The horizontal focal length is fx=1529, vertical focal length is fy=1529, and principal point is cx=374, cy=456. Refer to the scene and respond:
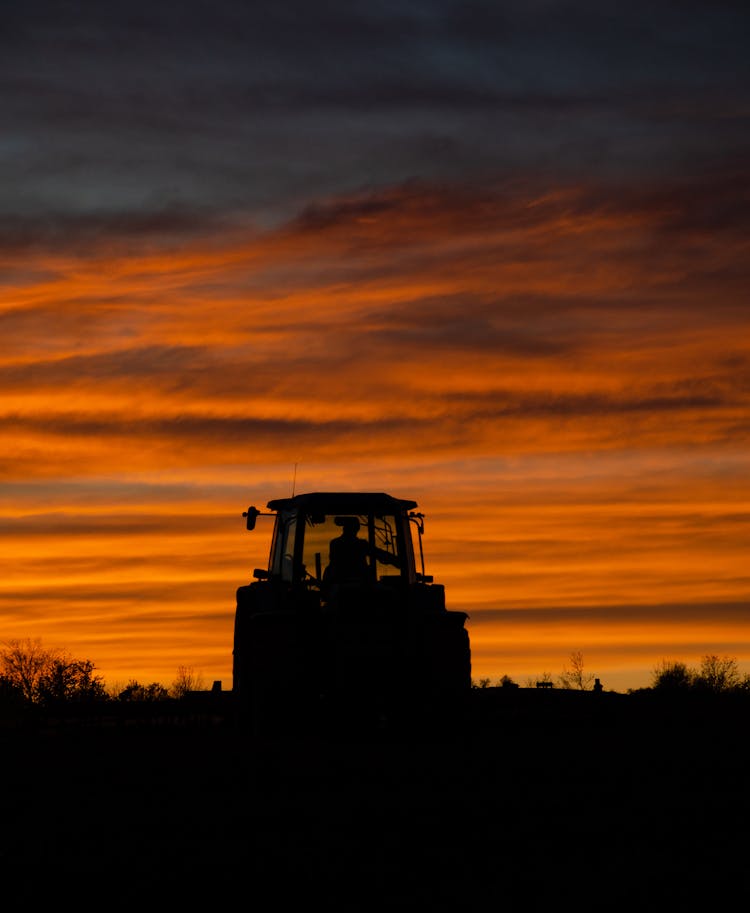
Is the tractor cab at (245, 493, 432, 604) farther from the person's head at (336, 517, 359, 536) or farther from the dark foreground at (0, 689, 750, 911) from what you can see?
the dark foreground at (0, 689, 750, 911)

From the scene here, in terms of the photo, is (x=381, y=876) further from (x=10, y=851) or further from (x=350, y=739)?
(x=350, y=739)

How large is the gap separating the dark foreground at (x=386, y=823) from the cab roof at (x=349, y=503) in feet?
11.0

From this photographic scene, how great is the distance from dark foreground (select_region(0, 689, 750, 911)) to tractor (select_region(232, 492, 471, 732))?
3.07 ft

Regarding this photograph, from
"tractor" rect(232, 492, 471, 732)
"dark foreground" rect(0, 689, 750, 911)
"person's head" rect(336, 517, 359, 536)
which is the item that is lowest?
"dark foreground" rect(0, 689, 750, 911)

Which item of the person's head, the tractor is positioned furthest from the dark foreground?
the person's head

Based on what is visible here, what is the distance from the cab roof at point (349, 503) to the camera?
22.2m

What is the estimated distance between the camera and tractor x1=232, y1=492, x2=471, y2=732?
2158cm

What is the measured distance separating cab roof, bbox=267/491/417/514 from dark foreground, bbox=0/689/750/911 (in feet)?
11.0

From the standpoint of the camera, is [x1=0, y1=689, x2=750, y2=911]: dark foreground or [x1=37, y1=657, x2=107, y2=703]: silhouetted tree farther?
[x1=37, y1=657, x2=107, y2=703]: silhouetted tree

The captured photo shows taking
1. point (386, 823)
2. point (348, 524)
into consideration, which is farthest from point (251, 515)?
point (386, 823)

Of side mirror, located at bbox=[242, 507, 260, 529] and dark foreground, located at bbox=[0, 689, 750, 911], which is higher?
side mirror, located at bbox=[242, 507, 260, 529]

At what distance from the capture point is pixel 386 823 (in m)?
12.2

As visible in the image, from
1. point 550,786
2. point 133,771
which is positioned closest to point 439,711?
point 133,771

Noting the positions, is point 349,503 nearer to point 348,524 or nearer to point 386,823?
point 348,524
